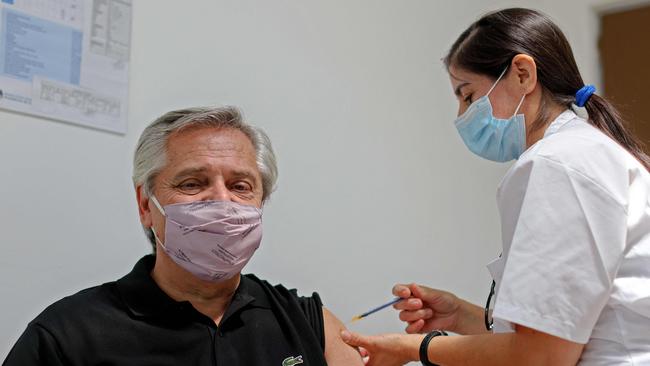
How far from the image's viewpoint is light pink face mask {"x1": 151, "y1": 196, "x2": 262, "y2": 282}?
1.63 m

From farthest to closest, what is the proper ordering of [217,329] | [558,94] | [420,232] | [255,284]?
[420,232] → [255,284] → [217,329] → [558,94]

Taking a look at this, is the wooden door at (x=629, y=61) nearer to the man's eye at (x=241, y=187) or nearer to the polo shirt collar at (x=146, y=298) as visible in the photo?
the man's eye at (x=241, y=187)

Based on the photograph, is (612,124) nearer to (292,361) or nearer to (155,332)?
(292,361)

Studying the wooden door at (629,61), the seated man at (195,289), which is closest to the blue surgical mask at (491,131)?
the seated man at (195,289)

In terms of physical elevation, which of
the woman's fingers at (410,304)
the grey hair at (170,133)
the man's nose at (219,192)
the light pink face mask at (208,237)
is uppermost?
the grey hair at (170,133)

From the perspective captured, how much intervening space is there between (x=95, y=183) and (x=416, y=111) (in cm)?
152

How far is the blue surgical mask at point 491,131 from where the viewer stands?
1.60 metres

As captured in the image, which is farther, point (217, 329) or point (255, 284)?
point (255, 284)

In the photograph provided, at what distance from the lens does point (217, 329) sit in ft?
5.49

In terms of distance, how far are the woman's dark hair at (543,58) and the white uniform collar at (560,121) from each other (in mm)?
56

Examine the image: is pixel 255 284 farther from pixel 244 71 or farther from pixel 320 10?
pixel 320 10

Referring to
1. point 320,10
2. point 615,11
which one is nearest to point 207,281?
point 320,10

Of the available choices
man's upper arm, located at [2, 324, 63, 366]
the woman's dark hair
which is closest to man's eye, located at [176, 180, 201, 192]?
man's upper arm, located at [2, 324, 63, 366]

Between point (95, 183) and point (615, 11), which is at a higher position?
point (615, 11)
